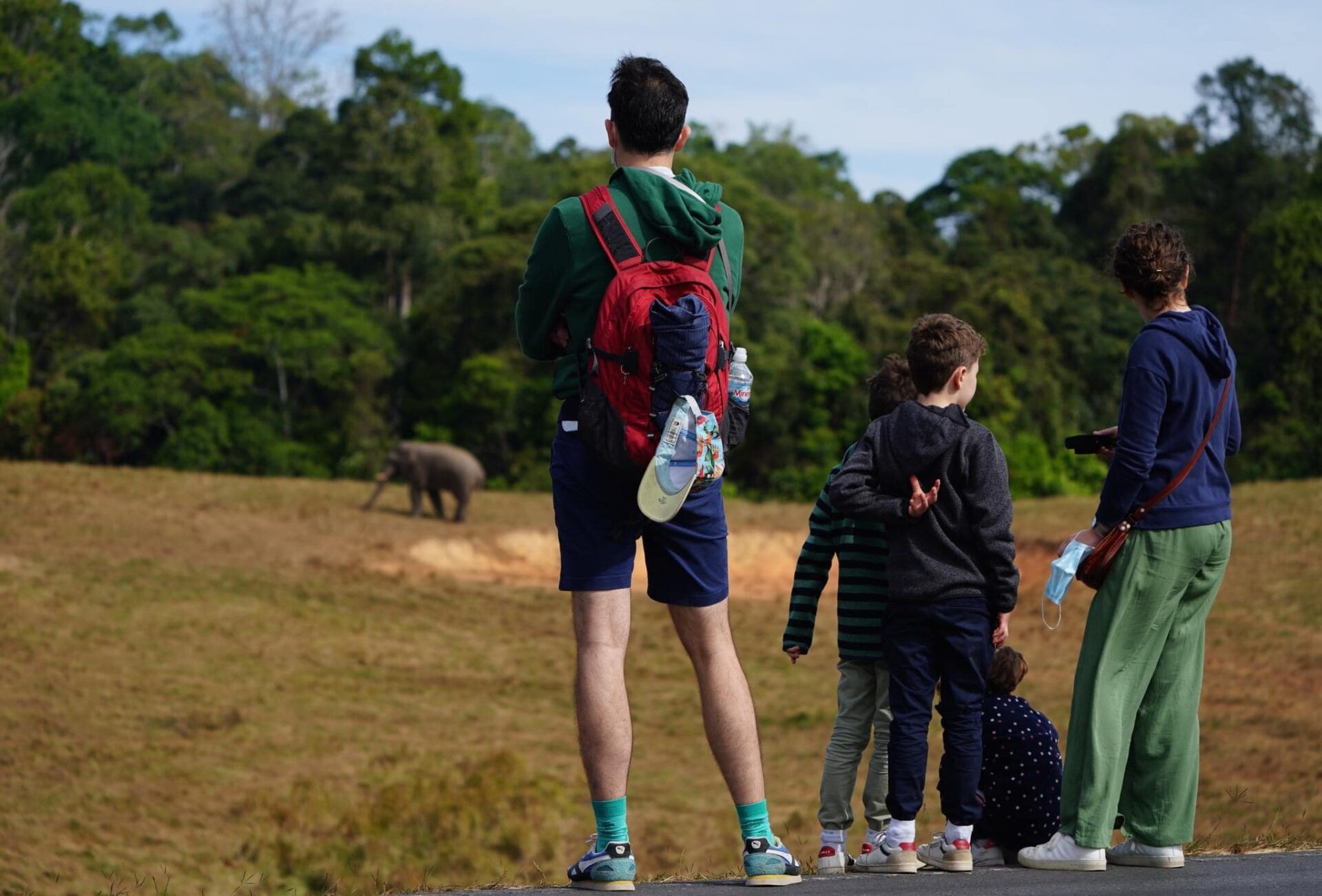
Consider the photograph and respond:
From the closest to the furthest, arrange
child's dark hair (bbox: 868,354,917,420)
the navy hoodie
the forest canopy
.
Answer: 1. the navy hoodie
2. child's dark hair (bbox: 868,354,917,420)
3. the forest canopy

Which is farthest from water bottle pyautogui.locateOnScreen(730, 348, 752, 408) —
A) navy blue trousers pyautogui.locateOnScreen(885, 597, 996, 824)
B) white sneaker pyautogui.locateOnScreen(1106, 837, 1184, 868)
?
white sneaker pyautogui.locateOnScreen(1106, 837, 1184, 868)

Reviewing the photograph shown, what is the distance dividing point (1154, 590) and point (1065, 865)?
2.56 feet

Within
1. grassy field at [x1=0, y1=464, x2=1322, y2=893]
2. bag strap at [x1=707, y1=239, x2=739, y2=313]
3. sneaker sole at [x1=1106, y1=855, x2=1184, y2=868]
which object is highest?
bag strap at [x1=707, y1=239, x2=739, y2=313]

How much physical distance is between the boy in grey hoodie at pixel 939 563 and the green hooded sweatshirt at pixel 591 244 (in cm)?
73

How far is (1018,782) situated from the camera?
14.3ft

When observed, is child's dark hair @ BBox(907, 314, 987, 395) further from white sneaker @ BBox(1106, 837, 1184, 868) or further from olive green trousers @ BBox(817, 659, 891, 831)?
white sneaker @ BBox(1106, 837, 1184, 868)

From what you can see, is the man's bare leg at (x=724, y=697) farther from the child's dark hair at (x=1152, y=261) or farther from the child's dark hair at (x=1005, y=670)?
the child's dark hair at (x=1152, y=261)

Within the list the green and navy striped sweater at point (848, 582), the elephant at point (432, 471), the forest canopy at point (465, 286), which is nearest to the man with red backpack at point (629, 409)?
the green and navy striped sweater at point (848, 582)

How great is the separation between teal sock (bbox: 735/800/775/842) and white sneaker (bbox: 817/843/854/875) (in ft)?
1.64

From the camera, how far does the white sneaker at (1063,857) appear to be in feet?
13.3

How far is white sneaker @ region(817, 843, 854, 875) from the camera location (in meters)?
4.18

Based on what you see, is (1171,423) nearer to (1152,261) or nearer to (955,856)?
(1152,261)

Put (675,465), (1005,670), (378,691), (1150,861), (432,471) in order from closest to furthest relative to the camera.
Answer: (675,465)
(1150,861)
(1005,670)
(378,691)
(432,471)

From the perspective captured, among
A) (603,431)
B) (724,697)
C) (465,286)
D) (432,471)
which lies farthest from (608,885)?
(465,286)
